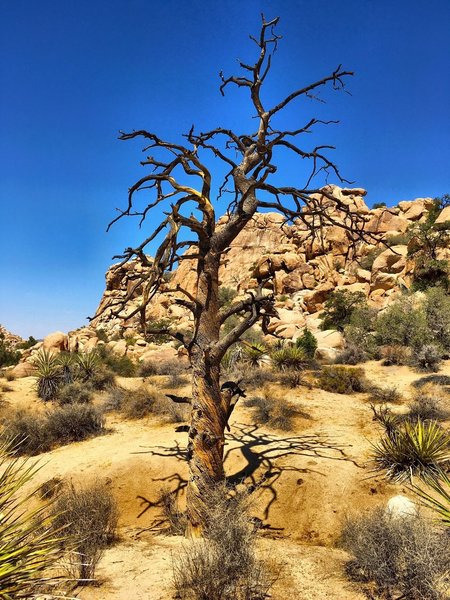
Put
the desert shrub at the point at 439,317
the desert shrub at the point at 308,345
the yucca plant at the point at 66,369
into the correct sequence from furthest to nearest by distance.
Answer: the desert shrub at the point at 308,345
the desert shrub at the point at 439,317
the yucca plant at the point at 66,369

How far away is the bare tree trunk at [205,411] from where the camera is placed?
19.1 feet

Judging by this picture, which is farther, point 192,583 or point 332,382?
point 332,382

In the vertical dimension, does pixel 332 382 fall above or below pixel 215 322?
Result: below

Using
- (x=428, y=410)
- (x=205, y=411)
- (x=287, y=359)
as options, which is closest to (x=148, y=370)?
(x=287, y=359)

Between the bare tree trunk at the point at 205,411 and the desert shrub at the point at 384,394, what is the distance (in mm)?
7754

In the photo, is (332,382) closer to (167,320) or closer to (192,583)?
(192,583)

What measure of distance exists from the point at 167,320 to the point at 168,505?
3636cm

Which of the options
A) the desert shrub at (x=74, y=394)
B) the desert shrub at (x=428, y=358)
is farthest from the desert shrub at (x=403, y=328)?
the desert shrub at (x=74, y=394)

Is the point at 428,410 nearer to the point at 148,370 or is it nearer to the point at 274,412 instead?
the point at 274,412

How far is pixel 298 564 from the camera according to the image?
4688 millimetres

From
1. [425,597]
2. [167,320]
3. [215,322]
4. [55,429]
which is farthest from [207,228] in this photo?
[167,320]

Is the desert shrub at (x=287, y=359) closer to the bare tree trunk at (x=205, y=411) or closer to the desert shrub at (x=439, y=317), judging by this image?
the desert shrub at (x=439, y=317)

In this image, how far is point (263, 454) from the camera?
334 inches

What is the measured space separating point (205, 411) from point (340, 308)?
26.1m
